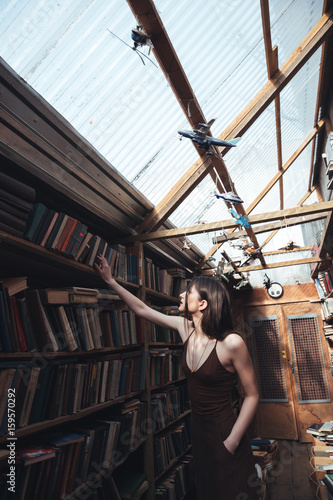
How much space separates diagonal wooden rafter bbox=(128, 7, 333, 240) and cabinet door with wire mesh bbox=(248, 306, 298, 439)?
13.2ft

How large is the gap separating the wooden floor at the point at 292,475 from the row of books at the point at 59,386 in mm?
2521

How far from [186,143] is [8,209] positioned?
1.91 m

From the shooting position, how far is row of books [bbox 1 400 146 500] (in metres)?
1.59

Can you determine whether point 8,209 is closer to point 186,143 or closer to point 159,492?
point 186,143

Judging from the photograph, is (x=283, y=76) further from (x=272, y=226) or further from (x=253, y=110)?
(x=272, y=226)

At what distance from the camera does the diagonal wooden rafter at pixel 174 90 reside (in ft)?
5.71

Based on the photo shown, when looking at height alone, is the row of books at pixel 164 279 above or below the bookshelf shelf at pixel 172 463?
above

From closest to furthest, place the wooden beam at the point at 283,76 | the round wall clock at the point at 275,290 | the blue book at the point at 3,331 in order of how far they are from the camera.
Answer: the blue book at the point at 3,331 < the wooden beam at the point at 283,76 < the round wall clock at the point at 275,290

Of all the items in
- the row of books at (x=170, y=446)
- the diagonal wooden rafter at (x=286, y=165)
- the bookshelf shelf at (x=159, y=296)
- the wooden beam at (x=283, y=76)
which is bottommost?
the row of books at (x=170, y=446)

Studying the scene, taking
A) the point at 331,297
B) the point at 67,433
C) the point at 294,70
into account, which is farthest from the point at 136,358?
the point at 331,297

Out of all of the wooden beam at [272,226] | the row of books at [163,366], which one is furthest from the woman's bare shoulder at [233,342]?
the wooden beam at [272,226]

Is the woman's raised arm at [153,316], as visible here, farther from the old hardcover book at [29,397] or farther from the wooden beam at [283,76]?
the wooden beam at [283,76]

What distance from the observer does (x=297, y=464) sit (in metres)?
4.62

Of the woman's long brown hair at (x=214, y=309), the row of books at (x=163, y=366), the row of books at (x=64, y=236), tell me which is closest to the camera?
the woman's long brown hair at (x=214, y=309)
